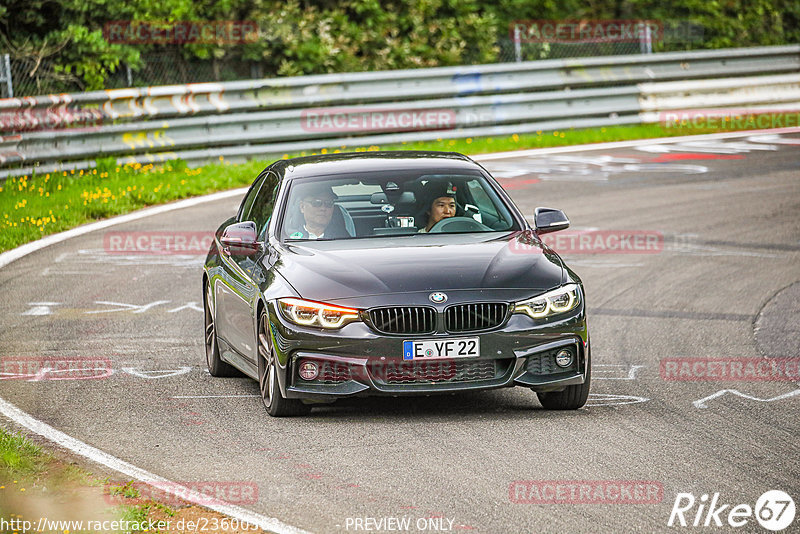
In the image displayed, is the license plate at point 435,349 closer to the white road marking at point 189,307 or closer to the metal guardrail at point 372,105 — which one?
the white road marking at point 189,307

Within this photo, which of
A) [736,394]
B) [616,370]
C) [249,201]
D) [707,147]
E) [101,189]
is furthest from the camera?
[707,147]

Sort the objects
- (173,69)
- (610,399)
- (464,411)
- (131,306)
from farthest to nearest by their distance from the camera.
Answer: (173,69) → (131,306) → (610,399) → (464,411)

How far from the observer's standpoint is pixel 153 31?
2506 cm

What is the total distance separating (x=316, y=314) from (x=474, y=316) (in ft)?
2.93

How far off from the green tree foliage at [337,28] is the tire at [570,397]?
16092 millimetres

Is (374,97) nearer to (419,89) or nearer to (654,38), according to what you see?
(419,89)

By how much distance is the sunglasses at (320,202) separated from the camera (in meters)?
9.13

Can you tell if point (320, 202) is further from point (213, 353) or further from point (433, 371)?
point (433, 371)

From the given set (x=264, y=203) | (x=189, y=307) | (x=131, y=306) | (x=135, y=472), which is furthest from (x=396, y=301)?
(x=131, y=306)

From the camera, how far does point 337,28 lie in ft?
91.3

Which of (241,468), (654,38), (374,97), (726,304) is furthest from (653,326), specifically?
(654,38)

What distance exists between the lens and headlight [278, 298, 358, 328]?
306 inches

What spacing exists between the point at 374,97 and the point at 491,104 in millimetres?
2353

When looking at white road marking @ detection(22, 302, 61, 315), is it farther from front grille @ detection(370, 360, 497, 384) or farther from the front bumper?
front grille @ detection(370, 360, 497, 384)
